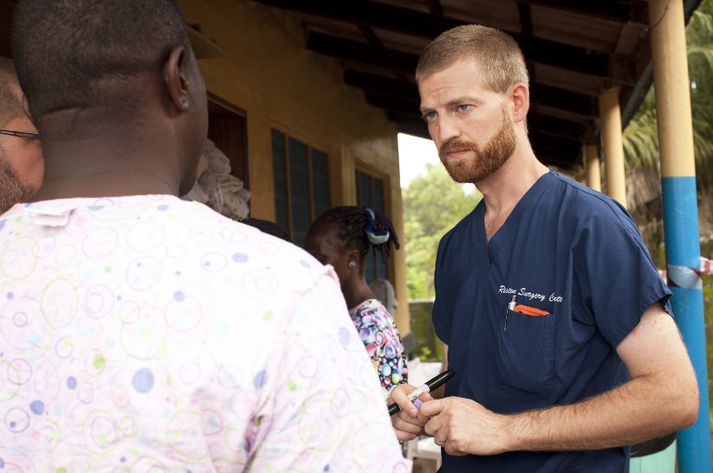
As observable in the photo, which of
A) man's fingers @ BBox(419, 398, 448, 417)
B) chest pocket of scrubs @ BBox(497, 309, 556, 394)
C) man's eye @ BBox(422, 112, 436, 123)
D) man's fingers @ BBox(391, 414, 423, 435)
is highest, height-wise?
man's eye @ BBox(422, 112, 436, 123)

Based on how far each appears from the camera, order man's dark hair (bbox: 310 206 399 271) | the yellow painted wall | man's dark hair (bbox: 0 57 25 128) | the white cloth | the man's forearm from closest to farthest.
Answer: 1. the white cloth
2. the man's forearm
3. man's dark hair (bbox: 0 57 25 128)
4. man's dark hair (bbox: 310 206 399 271)
5. the yellow painted wall

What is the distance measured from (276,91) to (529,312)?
4537 mm

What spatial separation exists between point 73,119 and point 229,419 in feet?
1.36

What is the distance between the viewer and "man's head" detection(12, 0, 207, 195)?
0.81 m

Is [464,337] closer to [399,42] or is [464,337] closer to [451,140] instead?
[451,140]

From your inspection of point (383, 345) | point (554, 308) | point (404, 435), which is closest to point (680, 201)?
point (383, 345)

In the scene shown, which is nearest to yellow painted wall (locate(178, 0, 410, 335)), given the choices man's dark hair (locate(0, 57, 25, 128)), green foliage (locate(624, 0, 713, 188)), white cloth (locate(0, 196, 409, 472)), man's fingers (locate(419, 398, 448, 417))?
man's dark hair (locate(0, 57, 25, 128))

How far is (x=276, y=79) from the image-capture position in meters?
5.76

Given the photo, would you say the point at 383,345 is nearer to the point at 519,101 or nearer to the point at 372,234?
the point at 372,234

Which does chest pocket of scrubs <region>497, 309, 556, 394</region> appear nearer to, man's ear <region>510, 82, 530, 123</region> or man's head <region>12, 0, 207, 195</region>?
man's ear <region>510, 82, 530, 123</region>

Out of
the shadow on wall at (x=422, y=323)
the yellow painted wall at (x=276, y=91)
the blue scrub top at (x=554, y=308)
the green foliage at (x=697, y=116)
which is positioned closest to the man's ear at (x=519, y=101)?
the blue scrub top at (x=554, y=308)

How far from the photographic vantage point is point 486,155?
5.60 feet

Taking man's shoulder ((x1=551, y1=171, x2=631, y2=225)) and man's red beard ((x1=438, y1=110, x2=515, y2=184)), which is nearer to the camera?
man's shoulder ((x1=551, y1=171, x2=631, y2=225))

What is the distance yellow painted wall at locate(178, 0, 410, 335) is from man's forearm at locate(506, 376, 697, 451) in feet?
9.67
